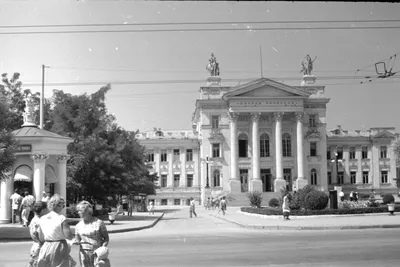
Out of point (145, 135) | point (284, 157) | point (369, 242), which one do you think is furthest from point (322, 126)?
point (369, 242)

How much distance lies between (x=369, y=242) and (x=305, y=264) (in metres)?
5.68

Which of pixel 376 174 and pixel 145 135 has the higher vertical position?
pixel 145 135

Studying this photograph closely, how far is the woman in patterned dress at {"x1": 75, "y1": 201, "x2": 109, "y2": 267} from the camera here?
7852 millimetres

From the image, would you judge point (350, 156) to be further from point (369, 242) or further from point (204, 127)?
point (369, 242)

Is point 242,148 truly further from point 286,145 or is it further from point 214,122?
point 286,145

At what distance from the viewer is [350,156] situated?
293 ft

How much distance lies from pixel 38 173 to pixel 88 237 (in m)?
20.9

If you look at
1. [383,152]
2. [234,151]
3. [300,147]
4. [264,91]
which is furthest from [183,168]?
[383,152]

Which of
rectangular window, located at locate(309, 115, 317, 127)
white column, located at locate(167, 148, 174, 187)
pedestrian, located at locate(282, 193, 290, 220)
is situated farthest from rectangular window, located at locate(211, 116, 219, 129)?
pedestrian, located at locate(282, 193, 290, 220)

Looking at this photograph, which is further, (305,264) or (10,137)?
(10,137)

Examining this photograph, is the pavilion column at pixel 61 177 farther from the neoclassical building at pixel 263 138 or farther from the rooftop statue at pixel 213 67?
the rooftop statue at pixel 213 67

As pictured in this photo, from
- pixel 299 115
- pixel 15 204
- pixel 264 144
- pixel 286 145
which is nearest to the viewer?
pixel 15 204

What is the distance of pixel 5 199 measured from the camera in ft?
93.0

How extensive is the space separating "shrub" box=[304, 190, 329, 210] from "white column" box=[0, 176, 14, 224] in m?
17.9
